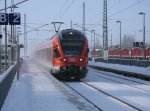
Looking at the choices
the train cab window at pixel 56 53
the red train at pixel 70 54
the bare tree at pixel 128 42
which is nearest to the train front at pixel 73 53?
the red train at pixel 70 54

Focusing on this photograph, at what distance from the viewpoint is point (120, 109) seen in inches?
619

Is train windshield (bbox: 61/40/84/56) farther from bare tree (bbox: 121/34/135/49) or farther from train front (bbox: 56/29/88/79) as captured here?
bare tree (bbox: 121/34/135/49)

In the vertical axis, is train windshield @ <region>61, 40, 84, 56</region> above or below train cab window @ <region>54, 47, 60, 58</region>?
above

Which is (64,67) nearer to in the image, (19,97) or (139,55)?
(19,97)

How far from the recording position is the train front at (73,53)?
30.2 meters

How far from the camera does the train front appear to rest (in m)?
30.2

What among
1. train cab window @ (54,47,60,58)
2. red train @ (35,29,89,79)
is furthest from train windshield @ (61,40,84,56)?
train cab window @ (54,47,60,58)

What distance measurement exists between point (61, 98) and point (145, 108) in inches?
168

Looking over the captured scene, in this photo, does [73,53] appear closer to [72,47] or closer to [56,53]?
[72,47]

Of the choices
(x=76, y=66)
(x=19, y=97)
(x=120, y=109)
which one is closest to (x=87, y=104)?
(x=120, y=109)

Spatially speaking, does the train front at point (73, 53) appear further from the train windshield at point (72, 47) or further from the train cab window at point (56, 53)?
the train cab window at point (56, 53)

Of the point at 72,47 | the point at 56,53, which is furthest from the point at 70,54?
the point at 56,53

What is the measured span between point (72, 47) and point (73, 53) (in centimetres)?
42

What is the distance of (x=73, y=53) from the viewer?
3042cm
